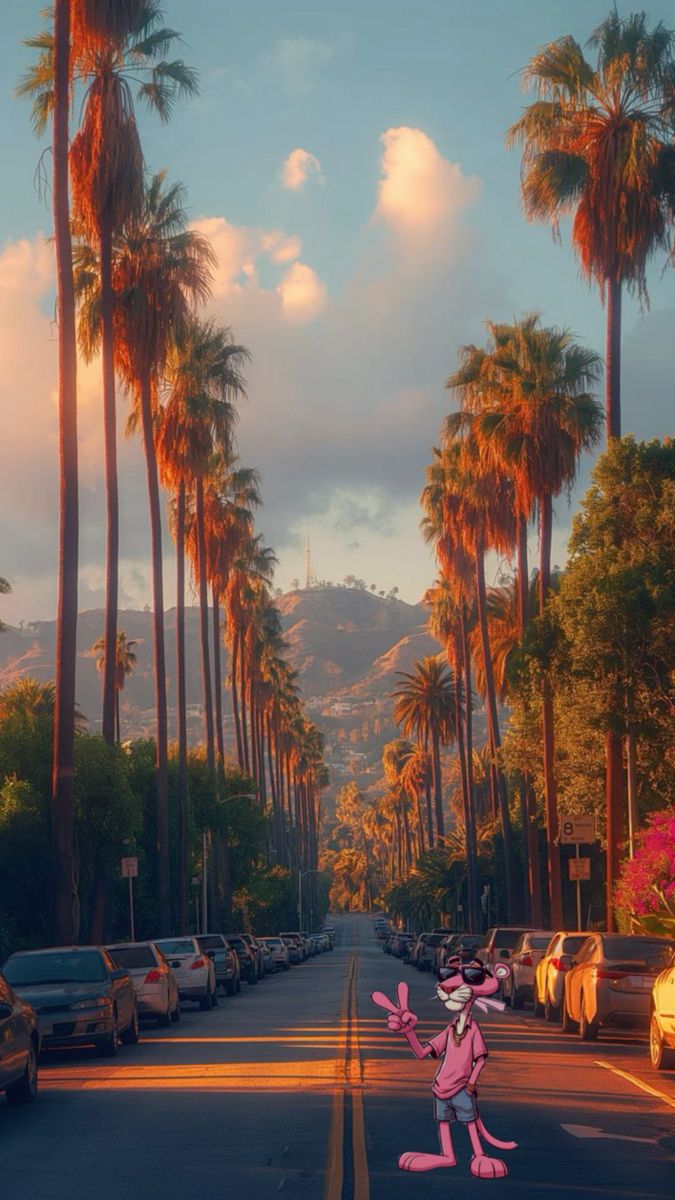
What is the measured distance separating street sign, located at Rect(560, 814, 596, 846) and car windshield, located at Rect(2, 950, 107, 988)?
21142mm

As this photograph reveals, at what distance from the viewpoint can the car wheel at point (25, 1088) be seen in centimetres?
1587

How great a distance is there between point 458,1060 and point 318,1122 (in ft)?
25.8

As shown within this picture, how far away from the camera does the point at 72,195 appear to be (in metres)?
36.3

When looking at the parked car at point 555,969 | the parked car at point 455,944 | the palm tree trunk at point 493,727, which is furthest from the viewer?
the palm tree trunk at point 493,727

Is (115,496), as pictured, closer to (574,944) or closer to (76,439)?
(76,439)

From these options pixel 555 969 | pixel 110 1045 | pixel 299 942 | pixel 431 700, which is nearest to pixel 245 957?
pixel 555 969

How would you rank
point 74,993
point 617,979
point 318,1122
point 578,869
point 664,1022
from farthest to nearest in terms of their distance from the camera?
point 578,869 < point 617,979 < point 74,993 < point 664,1022 < point 318,1122

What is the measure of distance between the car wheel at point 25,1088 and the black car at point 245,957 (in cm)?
3434

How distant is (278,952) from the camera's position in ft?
220

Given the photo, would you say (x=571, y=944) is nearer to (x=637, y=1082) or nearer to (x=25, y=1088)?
(x=637, y=1082)

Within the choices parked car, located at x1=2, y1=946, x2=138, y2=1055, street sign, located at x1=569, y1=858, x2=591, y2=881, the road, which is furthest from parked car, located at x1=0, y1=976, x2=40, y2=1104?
street sign, located at x1=569, y1=858, x2=591, y2=881

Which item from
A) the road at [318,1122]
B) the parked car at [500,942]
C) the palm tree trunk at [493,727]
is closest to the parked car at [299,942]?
the palm tree trunk at [493,727]

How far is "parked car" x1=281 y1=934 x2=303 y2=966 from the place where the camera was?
76.5 meters

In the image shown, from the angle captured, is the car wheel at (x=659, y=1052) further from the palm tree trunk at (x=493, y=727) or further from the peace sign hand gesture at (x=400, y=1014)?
the palm tree trunk at (x=493, y=727)
